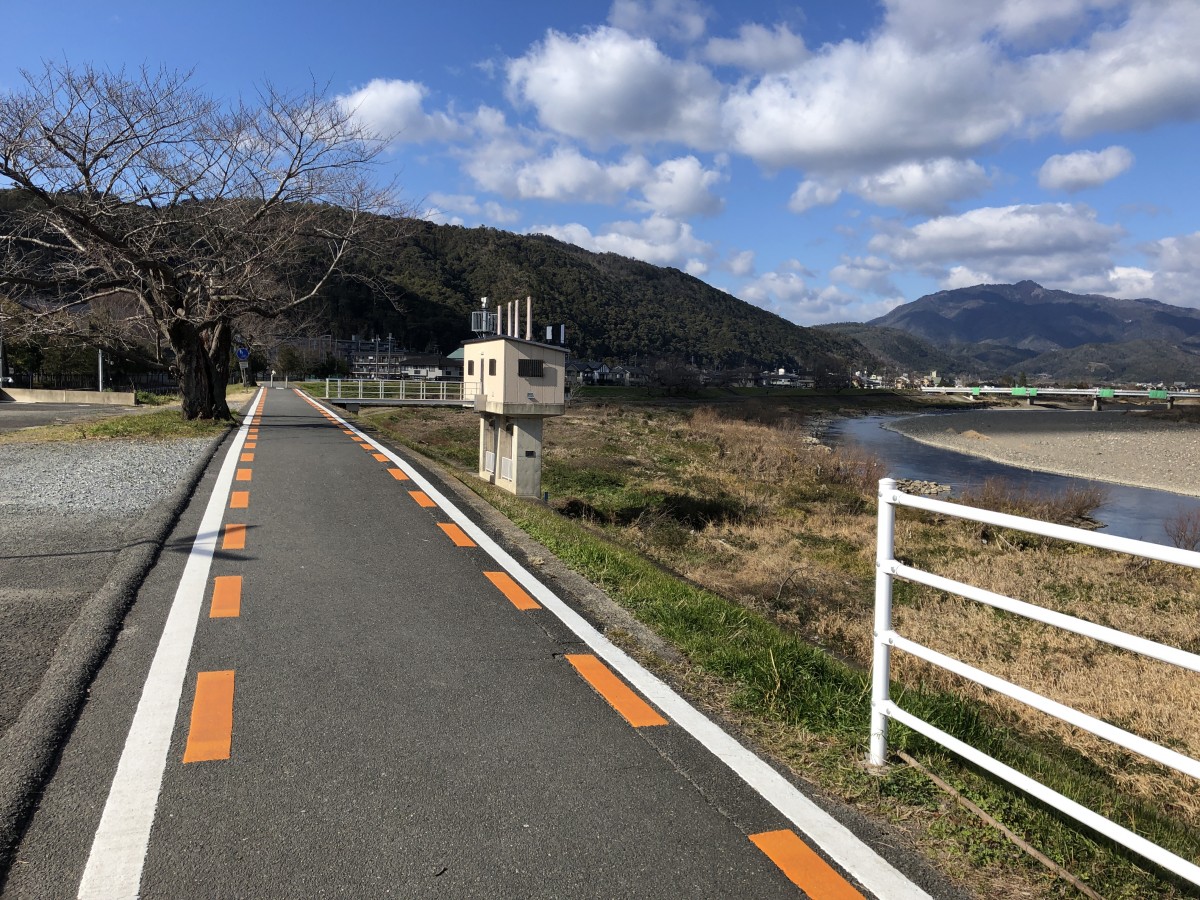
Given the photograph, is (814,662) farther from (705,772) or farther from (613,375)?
(613,375)

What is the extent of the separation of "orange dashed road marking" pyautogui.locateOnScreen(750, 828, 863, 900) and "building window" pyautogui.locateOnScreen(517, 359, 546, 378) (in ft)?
45.9

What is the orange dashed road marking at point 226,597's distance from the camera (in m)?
4.97

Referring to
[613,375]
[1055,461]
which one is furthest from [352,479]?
[613,375]

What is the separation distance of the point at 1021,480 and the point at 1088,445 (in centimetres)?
2361

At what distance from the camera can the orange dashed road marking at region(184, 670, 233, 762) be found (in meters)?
3.20

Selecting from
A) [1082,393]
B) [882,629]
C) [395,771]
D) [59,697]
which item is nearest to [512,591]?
[395,771]

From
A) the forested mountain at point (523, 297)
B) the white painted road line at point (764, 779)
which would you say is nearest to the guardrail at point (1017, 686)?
the white painted road line at point (764, 779)

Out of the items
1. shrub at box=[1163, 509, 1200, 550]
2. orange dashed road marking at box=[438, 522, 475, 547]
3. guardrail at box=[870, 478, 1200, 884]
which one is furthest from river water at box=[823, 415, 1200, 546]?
guardrail at box=[870, 478, 1200, 884]

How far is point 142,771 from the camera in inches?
119

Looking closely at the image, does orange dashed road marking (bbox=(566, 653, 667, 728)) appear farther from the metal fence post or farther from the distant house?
the distant house

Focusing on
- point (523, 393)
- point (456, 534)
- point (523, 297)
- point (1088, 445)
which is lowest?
point (1088, 445)

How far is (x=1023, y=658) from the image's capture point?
31.6 feet

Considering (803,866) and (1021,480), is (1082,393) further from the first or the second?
(803,866)

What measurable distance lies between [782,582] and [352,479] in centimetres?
678
